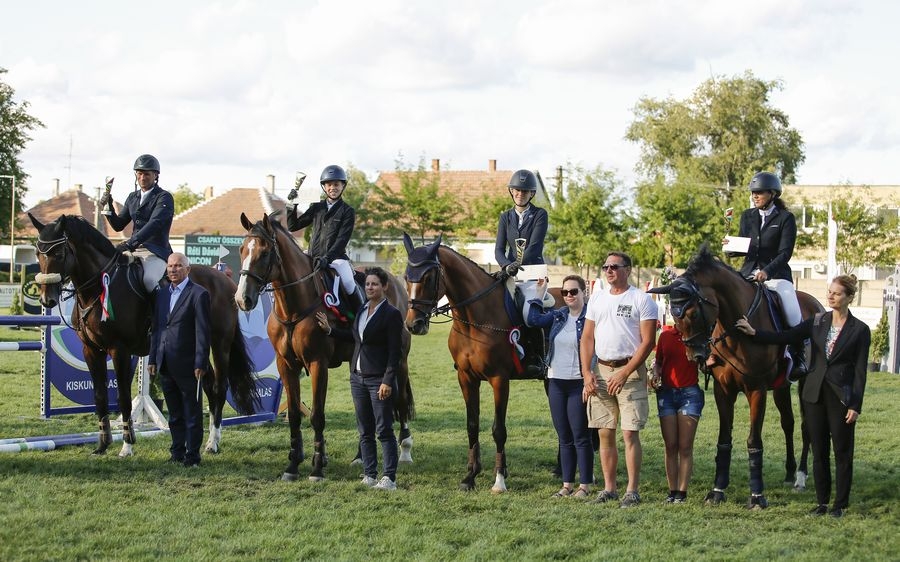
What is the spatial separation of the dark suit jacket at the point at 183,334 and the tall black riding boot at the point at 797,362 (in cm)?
559

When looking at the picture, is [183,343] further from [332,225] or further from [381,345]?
[381,345]

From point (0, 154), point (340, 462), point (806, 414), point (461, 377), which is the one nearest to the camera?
point (806, 414)

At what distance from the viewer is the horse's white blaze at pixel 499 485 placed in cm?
835

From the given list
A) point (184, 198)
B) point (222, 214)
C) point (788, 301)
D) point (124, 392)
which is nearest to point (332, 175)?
point (124, 392)

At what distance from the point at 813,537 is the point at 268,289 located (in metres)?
5.29

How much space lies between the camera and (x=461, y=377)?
28.9 feet

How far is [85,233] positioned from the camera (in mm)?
9672

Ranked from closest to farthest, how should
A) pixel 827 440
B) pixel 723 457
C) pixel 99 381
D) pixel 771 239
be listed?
pixel 827 440 < pixel 723 457 < pixel 771 239 < pixel 99 381

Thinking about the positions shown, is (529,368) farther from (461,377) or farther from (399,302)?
(399,302)

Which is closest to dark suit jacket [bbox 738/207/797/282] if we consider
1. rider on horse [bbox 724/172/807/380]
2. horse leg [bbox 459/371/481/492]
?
rider on horse [bbox 724/172/807/380]

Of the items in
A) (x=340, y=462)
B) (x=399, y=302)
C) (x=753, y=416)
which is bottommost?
(x=340, y=462)

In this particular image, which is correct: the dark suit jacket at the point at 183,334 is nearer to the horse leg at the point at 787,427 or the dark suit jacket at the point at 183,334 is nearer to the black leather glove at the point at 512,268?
the black leather glove at the point at 512,268

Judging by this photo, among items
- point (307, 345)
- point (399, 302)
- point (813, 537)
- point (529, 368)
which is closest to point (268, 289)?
point (307, 345)

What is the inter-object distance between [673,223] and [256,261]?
123 ft
